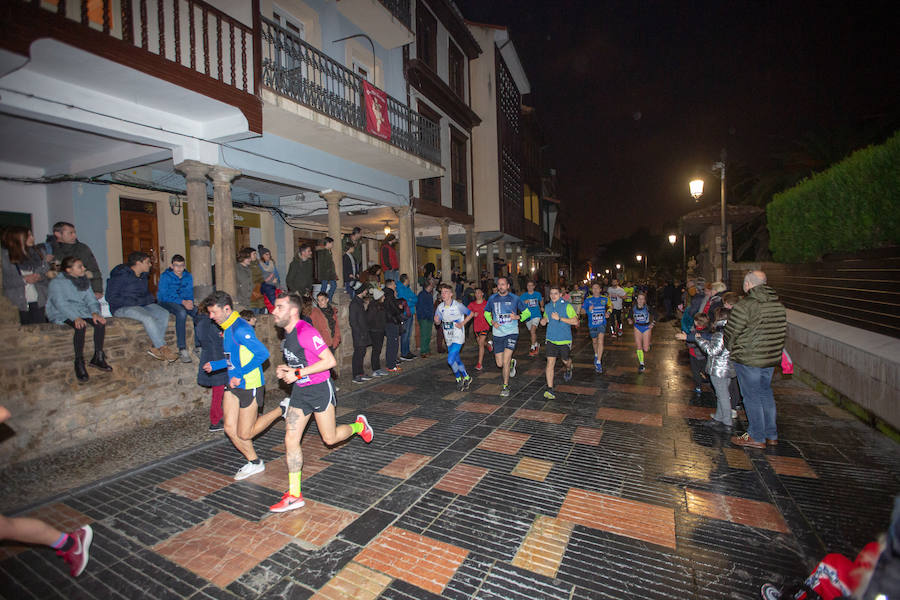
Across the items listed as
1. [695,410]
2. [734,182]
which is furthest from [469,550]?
[734,182]

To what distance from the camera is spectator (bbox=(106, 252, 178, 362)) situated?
623cm

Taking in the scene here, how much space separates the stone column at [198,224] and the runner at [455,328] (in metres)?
4.30

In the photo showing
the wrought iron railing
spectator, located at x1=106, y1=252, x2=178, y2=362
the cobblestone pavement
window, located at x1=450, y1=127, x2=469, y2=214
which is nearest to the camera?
the cobblestone pavement

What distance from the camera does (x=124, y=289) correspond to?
634 centimetres

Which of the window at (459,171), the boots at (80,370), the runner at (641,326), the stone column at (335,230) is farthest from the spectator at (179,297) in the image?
the window at (459,171)

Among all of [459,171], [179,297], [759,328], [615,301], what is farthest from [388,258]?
[759,328]

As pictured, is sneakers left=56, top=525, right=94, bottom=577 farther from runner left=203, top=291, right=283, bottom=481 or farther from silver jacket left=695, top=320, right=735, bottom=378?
silver jacket left=695, top=320, right=735, bottom=378

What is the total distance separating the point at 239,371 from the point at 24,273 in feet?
12.8

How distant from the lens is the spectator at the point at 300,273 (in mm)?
9141

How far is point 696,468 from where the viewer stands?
4.48m

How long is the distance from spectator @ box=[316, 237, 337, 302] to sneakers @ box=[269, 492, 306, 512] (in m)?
6.34

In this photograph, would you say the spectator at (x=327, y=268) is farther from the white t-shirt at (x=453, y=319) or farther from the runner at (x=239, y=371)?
the runner at (x=239, y=371)

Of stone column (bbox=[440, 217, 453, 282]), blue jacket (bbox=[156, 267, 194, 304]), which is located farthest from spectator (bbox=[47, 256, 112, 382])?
stone column (bbox=[440, 217, 453, 282])

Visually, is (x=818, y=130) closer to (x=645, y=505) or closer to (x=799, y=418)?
(x=799, y=418)
